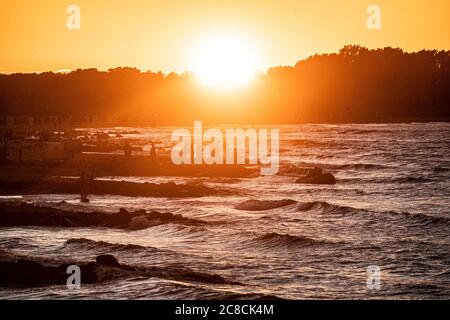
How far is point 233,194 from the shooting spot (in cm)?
5238

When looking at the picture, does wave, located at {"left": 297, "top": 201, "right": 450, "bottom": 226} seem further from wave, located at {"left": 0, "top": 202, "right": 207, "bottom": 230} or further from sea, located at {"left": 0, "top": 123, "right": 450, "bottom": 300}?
wave, located at {"left": 0, "top": 202, "right": 207, "bottom": 230}

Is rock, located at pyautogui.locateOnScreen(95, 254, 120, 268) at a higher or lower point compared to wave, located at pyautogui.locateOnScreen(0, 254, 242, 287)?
higher

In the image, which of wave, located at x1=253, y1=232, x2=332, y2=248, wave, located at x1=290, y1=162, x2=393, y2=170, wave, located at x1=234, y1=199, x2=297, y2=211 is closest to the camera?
wave, located at x1=253, y1=232, x2=332, y2=248

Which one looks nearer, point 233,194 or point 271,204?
point 271,204

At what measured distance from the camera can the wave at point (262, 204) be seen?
151 feet

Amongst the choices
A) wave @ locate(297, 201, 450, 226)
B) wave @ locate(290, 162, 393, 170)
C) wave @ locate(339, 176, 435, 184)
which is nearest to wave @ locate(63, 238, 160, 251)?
wave @ locate(297, 201, 450, 226)

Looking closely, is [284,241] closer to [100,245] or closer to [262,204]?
[100,245]

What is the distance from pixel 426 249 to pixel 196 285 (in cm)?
1234

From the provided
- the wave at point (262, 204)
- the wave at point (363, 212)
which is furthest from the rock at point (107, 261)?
the wave at point (262, 204)

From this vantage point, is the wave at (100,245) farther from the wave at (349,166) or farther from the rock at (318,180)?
the wave at (349,166)

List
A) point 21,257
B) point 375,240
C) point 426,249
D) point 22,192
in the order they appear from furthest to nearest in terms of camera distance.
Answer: point 22,192 < point 375,240 < point 426,249 < point 21,257

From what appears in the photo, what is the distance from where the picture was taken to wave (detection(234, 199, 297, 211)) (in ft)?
151
